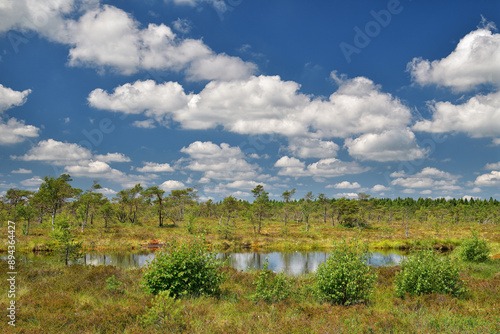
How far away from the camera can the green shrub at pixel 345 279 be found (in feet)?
32.3

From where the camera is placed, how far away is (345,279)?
9789 millimetres

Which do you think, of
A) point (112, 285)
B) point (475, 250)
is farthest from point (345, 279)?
point (475, 250)

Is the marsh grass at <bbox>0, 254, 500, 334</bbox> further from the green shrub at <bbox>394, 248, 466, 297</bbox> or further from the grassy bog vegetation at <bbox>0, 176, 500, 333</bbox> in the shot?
the green shrub at <bbox>394, 248, 466, 297</bbox>

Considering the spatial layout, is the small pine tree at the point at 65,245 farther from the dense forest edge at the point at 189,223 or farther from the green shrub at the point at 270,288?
Answer: the green shrub at the point at 270,288

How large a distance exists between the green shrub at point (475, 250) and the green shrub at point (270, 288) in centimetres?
2095

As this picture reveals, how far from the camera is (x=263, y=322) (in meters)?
7.42

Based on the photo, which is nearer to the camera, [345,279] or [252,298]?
[345,279]

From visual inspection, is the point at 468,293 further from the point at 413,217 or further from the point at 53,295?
the point at 413,217

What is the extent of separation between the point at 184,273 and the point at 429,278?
8.72 meters

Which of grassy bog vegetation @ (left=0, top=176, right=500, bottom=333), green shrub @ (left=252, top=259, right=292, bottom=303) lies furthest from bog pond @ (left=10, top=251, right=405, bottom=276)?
green shrub @ (left=252, top=259, right=292, bottom=303)

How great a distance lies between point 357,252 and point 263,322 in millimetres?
4834

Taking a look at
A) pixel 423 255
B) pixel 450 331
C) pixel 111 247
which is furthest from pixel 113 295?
pixel 111 247

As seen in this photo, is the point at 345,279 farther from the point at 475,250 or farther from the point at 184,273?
the point at 475,250

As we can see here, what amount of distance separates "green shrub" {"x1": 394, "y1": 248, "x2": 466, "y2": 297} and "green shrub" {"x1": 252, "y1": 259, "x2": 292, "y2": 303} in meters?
4.20
